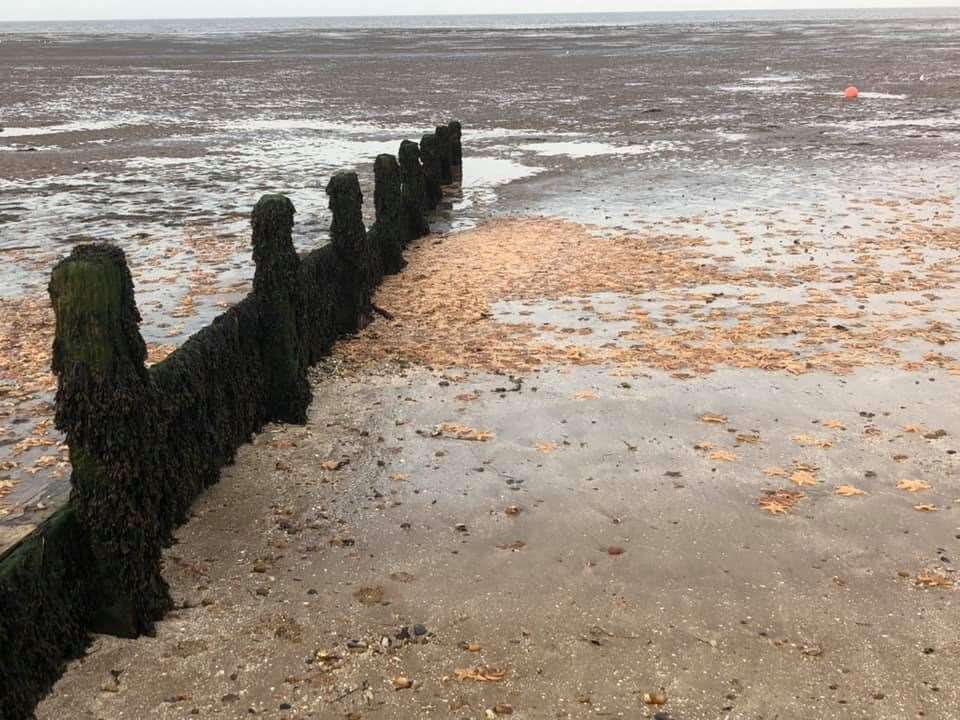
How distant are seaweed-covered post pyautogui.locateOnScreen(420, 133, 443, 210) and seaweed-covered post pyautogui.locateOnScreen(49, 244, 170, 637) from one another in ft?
44.9

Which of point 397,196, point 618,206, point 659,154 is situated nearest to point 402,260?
point 397,196

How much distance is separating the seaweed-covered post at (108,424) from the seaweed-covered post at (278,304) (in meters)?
2.70

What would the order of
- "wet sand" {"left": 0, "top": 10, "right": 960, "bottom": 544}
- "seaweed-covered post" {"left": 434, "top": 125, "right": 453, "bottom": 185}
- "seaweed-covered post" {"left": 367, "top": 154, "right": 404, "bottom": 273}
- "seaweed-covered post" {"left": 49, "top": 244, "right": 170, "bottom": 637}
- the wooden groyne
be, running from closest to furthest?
the wooden groyne, "seaweed-covered post" {"left": 49, "top": 244, "right": 170, "bottom": 637}, "wet sand" {"left": 0, "top": 10, "right": 960, "bottom": 544}, "seaweed-covered post" {"left": 367, "top": 154, "right": 404, "bottom": 273}, "seaweed-covered post" {"left": 434, "top": 125, "right": 453, "bottom": 185}

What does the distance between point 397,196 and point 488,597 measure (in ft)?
30.8

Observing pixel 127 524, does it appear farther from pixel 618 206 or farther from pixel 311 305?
pixel 618 206

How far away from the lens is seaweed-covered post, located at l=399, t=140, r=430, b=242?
627 inches

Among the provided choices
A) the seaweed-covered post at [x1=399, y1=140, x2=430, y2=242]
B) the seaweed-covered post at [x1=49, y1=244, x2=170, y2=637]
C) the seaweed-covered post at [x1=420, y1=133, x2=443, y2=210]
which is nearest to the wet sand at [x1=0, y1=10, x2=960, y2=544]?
the seaweed-covered post at [x1=420, y1=133, x2=443, y2=210]

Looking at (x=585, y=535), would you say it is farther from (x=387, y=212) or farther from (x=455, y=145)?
(x=455, y=145)

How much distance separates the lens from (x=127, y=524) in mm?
5109

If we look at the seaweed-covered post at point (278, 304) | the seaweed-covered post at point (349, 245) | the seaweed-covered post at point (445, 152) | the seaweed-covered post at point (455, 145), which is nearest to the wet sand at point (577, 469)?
the seaweed-covered post at point (278, 304)

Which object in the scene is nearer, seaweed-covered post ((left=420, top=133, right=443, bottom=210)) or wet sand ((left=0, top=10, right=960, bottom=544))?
wet sand ((left=0, top=10, right=960, bottom=544))

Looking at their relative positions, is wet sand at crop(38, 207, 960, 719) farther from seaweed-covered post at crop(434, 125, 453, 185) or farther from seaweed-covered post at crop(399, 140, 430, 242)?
seaweed-covered post at crop(434, 125, 453, 185)

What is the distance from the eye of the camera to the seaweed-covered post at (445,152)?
20.2 m

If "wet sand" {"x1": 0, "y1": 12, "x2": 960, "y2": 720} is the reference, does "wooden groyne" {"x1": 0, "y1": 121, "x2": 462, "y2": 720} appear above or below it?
above
